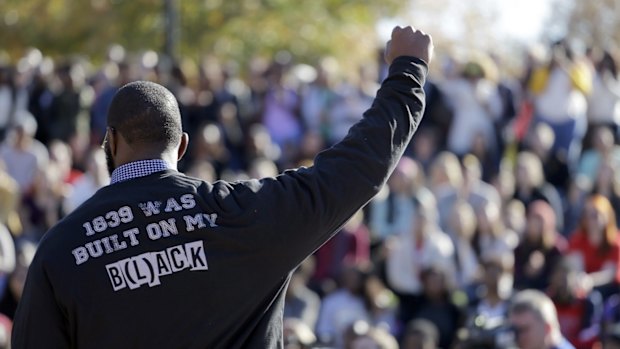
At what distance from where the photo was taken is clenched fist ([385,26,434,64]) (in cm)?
374

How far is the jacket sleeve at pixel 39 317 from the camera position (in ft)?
11.2

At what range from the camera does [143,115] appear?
3598mm

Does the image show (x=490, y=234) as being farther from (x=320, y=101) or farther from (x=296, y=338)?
(x=296, y=338)

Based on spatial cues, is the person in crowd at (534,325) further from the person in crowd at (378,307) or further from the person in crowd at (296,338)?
the person in crowd at (378,307)

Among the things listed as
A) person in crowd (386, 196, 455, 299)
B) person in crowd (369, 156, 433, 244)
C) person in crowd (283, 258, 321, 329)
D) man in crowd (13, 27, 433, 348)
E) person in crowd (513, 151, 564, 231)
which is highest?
person in crowd (513, 151, 564, 231)

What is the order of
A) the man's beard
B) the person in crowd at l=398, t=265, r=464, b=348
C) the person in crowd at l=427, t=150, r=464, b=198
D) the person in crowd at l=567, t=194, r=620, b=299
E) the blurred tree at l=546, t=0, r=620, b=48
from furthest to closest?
the blurred tree at l=546, t=0, r=620, b=48, the person in crowd at l=427, t=150, r=464, b=198, the person in crowd at l=567, t=194, r=620, b=299, the person in crowd at l=398, t=265, r=464, b=348, the man's beard

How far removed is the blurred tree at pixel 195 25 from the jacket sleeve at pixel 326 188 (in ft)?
60.3

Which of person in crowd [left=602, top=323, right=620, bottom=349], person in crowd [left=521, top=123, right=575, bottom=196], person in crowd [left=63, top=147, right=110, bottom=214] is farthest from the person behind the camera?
person in crowd [left=521, top=123, right=575, bottom=196]

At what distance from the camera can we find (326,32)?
81.8ft

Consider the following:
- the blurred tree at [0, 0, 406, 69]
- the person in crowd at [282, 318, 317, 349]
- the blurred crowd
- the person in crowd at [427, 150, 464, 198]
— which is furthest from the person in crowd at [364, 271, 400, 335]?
the blurred tree at [0, 0, 406, 69]

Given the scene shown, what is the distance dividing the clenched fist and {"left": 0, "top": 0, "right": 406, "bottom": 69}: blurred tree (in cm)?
1824

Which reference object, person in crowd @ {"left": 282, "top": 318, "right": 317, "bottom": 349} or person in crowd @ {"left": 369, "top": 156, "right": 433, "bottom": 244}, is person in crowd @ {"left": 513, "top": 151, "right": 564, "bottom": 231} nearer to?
person in crowd @ {"left": 369, "top": 156, "right": 433, "bottom": 244}

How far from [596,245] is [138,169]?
24.0ft

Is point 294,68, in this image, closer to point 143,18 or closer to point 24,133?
point 24,133
